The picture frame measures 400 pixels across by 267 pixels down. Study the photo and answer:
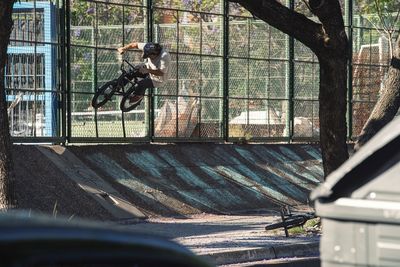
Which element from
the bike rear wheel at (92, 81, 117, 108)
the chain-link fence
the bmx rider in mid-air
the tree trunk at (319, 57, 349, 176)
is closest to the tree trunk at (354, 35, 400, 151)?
the tree trunk at (319, 57, 349, 176)

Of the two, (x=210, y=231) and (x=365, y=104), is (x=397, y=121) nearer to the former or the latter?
(x=210, y=231)

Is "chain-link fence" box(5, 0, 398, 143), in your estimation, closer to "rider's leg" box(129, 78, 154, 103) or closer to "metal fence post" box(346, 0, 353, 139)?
"metal fence post" box(346, 0, 353, 139)

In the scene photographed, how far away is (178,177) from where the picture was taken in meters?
17.7

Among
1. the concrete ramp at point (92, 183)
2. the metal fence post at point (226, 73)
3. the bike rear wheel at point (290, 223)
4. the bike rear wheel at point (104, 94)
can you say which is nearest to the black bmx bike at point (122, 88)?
the bike rear wheel at point (104, 94)

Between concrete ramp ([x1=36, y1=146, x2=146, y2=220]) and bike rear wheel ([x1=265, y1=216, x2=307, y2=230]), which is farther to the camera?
concrete ramp ([x1=36, y1=146, x2=146, y2=220])

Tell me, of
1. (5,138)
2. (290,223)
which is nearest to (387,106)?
(290,223)

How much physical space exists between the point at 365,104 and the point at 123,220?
10.8m

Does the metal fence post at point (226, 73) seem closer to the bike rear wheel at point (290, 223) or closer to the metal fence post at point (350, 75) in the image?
the metal fence post at point (350, 75)

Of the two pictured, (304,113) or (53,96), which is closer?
(53,96)

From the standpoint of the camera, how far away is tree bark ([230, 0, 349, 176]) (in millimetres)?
13656

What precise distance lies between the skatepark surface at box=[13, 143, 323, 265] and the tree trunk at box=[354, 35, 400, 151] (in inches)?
91.2

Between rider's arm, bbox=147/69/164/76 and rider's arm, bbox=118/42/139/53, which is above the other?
rider's arm, bbox=118/42/139/53

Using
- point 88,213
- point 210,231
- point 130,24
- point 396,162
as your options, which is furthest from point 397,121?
point 130,24

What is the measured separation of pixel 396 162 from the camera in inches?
175
